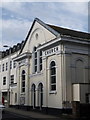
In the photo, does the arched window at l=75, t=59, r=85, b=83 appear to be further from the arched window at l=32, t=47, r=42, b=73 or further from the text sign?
the arched window at l=32, t=47, r=42, b=73

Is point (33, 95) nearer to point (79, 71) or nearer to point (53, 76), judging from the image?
point (53, 76)

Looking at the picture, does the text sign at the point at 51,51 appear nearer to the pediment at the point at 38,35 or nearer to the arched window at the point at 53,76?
the arched window at the point at 53,76

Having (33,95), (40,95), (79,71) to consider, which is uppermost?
(79,71)

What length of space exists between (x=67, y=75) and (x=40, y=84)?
17.4 ft

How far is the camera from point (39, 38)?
1130 inches

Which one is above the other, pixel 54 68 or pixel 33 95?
pixel 54 68

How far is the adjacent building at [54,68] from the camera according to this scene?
75.4 feet

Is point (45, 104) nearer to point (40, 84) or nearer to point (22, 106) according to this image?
point (40, 84)

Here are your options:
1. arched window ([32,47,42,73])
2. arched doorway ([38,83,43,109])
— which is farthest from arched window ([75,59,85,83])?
arched window ([32,47,42,73])

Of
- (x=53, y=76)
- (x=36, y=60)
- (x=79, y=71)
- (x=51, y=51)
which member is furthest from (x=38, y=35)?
(x=79, y=71)

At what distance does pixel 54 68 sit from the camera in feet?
81.6

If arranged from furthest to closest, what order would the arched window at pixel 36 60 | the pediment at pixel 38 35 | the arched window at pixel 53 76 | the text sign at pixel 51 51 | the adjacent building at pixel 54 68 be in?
the arched window at pixel 36 60 → the pediment at pixel 38 35 → the arched window at pixel 53 76 → the text sign at pixel 51 51 → the adjacent building at pixel 54 68

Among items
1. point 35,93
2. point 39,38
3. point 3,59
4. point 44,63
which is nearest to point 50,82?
point 44,63

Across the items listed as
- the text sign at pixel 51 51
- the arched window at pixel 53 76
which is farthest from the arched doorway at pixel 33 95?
the text sign at pixel 51 51
